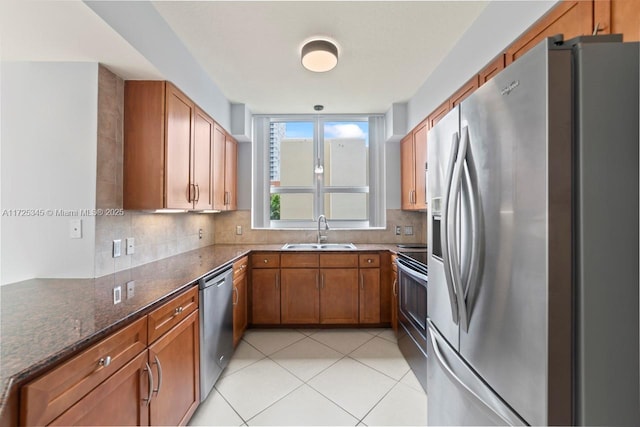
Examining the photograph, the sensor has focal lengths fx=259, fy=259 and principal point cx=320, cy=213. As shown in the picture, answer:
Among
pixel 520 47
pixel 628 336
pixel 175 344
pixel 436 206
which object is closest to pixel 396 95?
pixel 520 47

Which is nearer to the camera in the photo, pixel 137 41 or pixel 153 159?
pixel 137 41

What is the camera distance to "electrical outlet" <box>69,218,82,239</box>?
5.22 ft

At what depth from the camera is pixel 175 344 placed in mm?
1385

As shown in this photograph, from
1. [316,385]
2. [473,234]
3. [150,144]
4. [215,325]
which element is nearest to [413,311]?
[316,385]

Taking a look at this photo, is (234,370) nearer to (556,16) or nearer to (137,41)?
(137,41)

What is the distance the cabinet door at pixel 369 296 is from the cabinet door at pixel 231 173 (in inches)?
69.6

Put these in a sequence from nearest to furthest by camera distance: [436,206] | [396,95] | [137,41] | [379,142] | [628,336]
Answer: [628,336] < [436,206] < [137,41] < [396,95] < [379,142]

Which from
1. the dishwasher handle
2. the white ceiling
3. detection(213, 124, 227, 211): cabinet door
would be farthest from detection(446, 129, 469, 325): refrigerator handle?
detection(213, 124, 227, 211): cabinet door

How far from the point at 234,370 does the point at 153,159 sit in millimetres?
1750

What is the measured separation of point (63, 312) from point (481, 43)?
2648 mm

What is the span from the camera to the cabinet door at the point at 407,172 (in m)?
3.01

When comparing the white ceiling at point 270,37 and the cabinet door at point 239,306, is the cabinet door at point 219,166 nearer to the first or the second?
the white ceiling at point 270,37

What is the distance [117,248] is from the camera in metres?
1.77

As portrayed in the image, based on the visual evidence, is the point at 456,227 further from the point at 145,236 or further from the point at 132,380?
the point at 145,236
